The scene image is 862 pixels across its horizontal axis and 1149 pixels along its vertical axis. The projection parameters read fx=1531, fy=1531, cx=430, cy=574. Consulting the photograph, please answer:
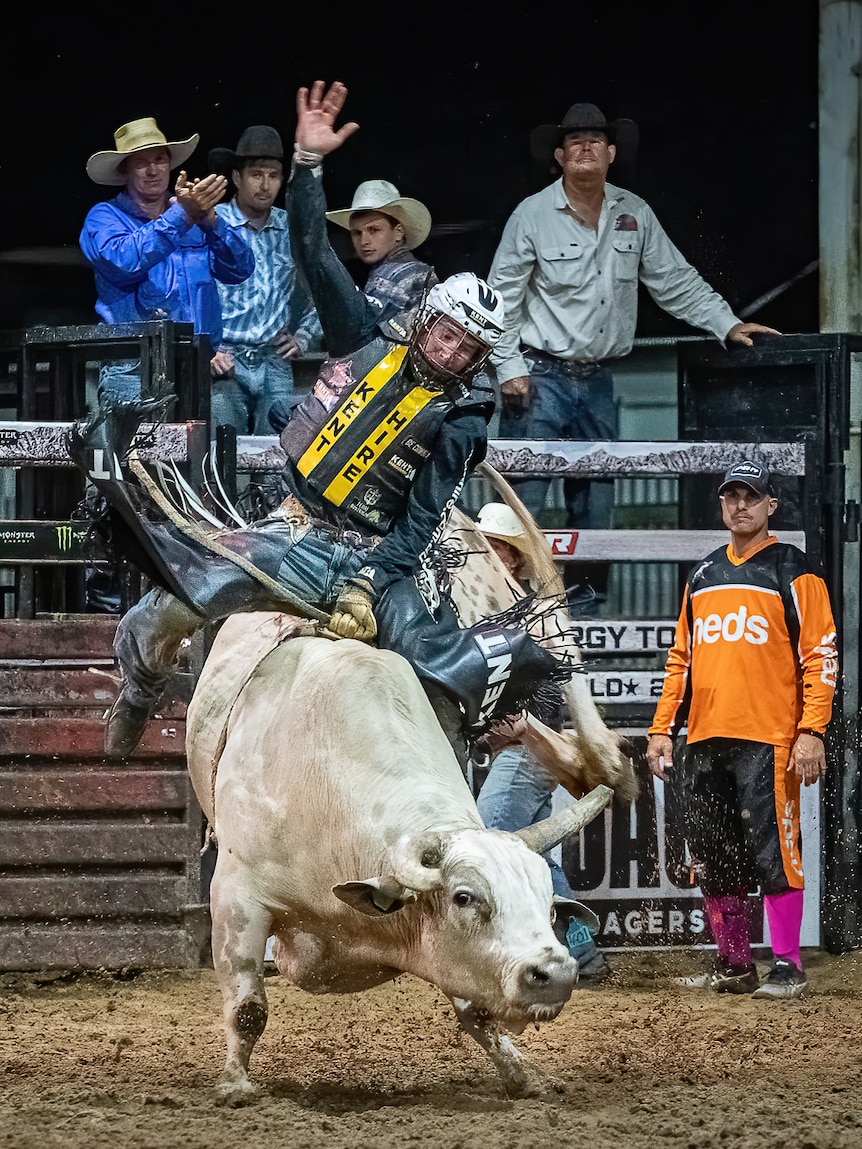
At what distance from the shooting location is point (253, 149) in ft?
22.6

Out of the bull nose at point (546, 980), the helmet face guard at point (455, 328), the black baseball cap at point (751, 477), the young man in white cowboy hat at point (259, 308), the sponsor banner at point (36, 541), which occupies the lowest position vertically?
the bull nose at point (546, 980)

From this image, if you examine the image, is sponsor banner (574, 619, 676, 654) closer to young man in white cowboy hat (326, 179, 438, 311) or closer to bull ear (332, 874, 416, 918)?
young man in white cowboy hat (326, 179, 438, 311)

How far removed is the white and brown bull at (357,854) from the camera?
140 inches

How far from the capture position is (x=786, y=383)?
6.93m

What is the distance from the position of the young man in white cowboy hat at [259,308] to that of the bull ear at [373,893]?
340cm

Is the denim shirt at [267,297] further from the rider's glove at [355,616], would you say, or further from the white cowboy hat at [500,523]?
the rider's glove at [355,616]

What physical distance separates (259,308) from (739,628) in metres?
2.56

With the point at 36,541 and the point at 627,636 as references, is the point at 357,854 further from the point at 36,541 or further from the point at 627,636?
the point at 627,636

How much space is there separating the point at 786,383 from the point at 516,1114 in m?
3.97

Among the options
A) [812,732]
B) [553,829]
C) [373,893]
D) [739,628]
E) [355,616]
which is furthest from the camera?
[739,628]

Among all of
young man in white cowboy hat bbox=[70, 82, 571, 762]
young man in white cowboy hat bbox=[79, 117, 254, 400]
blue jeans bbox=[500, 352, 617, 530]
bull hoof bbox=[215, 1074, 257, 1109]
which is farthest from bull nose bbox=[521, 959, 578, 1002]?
young man in white cowboy hat bbox=[79, 117, 254, 400]

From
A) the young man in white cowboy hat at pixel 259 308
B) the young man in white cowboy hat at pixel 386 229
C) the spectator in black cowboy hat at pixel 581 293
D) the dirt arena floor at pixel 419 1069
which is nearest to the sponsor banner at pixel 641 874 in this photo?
the dirt arena floor at pixel 419 1069

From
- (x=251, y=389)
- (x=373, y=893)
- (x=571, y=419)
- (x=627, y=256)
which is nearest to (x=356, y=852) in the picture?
(x=373, y=893)

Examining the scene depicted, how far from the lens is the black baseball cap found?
6156 millimetres
